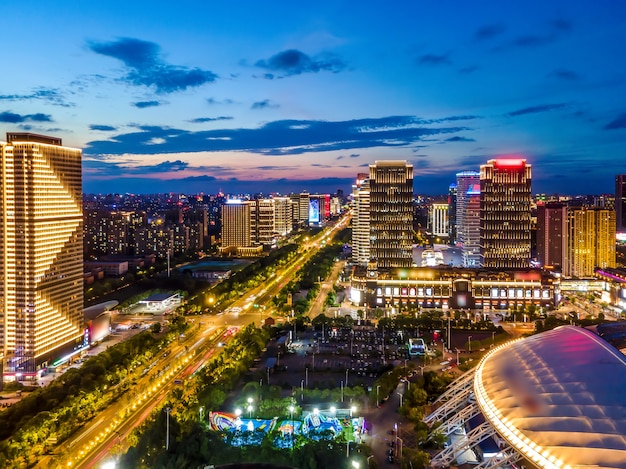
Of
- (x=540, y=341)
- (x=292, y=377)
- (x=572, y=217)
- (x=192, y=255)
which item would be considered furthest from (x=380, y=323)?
(x=192, y=255)

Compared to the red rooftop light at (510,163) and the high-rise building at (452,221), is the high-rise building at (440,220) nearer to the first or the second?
the high-rise building at (452,221)

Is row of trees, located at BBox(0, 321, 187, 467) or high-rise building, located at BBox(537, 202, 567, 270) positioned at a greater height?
high-rise building, located at BBox(537, 202, 567, 270)

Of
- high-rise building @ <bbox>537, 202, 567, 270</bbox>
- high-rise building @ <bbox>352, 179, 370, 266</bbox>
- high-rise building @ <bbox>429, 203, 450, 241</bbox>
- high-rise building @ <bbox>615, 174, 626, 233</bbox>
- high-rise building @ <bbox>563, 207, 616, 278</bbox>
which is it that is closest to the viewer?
high-rise building @ <bbox>563, 207, 616, 278</bbox>

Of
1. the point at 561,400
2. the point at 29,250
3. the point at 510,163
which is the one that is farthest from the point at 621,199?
the point at 29,250

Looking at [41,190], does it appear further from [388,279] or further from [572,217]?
[572,217]

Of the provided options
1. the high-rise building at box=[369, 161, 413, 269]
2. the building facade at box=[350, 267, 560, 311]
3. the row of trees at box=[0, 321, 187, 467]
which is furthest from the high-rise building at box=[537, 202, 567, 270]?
the row of trees at box=[0, 321, 187, 467]

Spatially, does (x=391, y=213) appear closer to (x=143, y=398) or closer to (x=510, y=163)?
(x=510, y=163)

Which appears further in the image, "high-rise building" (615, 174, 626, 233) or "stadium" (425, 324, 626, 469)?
"high-rise building" (615, 174, 626, 233)

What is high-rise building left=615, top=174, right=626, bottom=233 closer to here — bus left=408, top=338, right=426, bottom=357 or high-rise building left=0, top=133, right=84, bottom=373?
bus left=408, top=338, right=426, bottom=357
